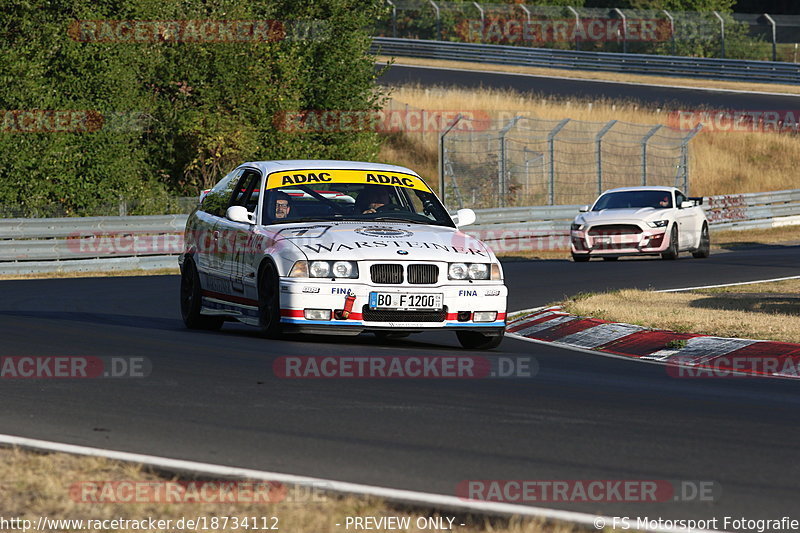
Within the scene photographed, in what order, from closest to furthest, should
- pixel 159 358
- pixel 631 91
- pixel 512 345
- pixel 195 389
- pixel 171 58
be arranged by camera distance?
pixel 195 389
pixel 159 358
pixel 512 345
pixel 171 58
pixel 631 91

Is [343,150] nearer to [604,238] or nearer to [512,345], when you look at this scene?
[604,238]

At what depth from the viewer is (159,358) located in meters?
9.93

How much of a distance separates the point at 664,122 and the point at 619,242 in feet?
64.9

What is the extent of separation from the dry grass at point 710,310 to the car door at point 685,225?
26.2ft

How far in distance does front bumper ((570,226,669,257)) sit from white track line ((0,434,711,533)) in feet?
66.2

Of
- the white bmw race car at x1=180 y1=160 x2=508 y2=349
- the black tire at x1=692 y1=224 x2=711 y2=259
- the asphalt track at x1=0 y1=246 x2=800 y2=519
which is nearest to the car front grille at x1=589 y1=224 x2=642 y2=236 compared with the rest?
the black tire at x1=692 y1=224 x2=711 y2=259

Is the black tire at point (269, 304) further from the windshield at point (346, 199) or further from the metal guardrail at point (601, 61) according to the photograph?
the metal guardrail at point (601, 61)

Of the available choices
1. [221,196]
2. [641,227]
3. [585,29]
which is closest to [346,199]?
[221,196]

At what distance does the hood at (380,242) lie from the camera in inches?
424

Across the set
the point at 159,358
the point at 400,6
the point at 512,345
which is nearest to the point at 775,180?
the point at 400,6

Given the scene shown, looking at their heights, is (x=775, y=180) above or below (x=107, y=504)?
below

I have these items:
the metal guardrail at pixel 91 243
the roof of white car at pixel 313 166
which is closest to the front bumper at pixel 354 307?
the roof of white car at pixel 313 166

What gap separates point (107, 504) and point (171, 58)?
26.4 m

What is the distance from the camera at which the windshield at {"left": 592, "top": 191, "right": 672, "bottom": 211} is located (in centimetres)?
2656
